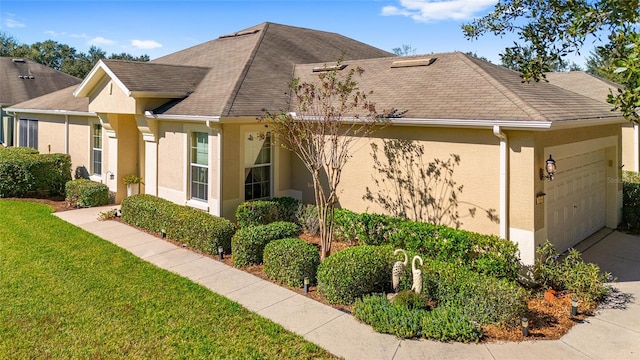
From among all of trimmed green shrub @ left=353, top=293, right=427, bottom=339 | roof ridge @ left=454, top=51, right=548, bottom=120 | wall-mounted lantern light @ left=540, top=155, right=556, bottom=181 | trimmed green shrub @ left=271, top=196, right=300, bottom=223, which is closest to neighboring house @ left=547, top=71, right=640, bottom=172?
roof ridge @ left=454, top=51, right=548, bottom=120

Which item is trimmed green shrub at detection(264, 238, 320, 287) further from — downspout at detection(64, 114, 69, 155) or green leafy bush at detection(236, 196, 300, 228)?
downspout at detection(64, 114, 69, 155)

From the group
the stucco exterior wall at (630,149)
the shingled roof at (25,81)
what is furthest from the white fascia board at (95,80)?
the stucco exterior wall at (630,149)

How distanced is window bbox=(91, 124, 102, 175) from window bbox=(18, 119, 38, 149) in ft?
19.7

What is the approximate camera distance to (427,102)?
10.7 meters

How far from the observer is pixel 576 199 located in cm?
1145

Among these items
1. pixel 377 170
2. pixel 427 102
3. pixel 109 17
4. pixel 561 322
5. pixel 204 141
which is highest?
pixel 109 17

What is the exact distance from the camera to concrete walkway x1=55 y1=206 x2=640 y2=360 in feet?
20.1

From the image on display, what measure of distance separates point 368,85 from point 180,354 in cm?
959

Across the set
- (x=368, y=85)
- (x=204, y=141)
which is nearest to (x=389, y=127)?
(x=368, y=85)

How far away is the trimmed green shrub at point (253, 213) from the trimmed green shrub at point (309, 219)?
95 cm

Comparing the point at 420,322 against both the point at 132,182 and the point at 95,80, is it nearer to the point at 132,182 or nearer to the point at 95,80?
the point at 132,182

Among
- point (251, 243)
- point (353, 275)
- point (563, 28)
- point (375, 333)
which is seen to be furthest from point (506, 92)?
point (251, 243)

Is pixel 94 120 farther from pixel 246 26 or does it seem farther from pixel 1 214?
pixel 246 26

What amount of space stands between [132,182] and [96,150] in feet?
11.3
